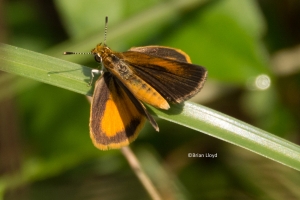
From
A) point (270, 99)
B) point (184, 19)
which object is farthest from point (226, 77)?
point (270, 99)

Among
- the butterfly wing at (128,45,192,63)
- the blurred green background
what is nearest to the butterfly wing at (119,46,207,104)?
the butterfly wing at (128,45,192,63)

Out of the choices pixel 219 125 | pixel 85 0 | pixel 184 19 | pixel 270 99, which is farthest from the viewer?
pixel 270 99

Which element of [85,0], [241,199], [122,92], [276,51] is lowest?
[241,199]

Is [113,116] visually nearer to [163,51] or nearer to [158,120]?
[163,51]

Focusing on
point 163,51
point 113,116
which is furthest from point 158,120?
point 113,116

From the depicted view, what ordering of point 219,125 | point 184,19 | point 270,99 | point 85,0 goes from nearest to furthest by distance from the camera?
point 219,125
point 85,0
point 184,19
point 270,99

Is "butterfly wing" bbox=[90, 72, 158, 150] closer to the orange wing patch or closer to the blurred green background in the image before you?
the orange wing patch

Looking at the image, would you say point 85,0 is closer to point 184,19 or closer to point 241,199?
point 184,19
